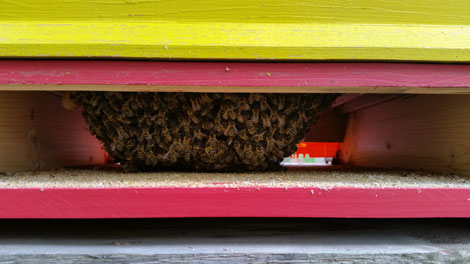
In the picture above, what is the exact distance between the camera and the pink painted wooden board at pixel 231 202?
0.69 meters

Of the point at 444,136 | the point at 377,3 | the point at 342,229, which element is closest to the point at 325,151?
the point at 444,136

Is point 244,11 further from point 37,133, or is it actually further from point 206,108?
point 37,133

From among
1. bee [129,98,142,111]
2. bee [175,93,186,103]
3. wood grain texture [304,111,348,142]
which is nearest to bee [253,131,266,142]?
→ bee [175,93,186,103]

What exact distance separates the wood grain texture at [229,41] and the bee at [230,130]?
0.23m

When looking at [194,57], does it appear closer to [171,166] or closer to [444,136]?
[171,166]

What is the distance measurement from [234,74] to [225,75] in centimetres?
2

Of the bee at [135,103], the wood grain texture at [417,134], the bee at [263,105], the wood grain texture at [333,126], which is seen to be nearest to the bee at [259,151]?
the bee at [263,105]

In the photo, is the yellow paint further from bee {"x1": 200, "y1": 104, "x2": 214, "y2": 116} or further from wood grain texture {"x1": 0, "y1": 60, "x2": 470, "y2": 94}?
bee {"x1": 200, "y1": 104, "x2": 214, "y2": 116}

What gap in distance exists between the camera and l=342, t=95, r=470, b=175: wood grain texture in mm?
923

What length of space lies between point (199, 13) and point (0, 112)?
2.12 ft

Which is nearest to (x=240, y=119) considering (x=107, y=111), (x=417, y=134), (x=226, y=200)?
(x=226, y=200)

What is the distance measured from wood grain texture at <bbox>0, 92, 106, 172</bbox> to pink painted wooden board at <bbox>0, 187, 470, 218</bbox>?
0.35 meters

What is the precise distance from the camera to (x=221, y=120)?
2.91 ft

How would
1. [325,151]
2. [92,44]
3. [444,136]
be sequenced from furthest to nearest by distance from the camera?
[325,151] < [444,136] < [92,44]
